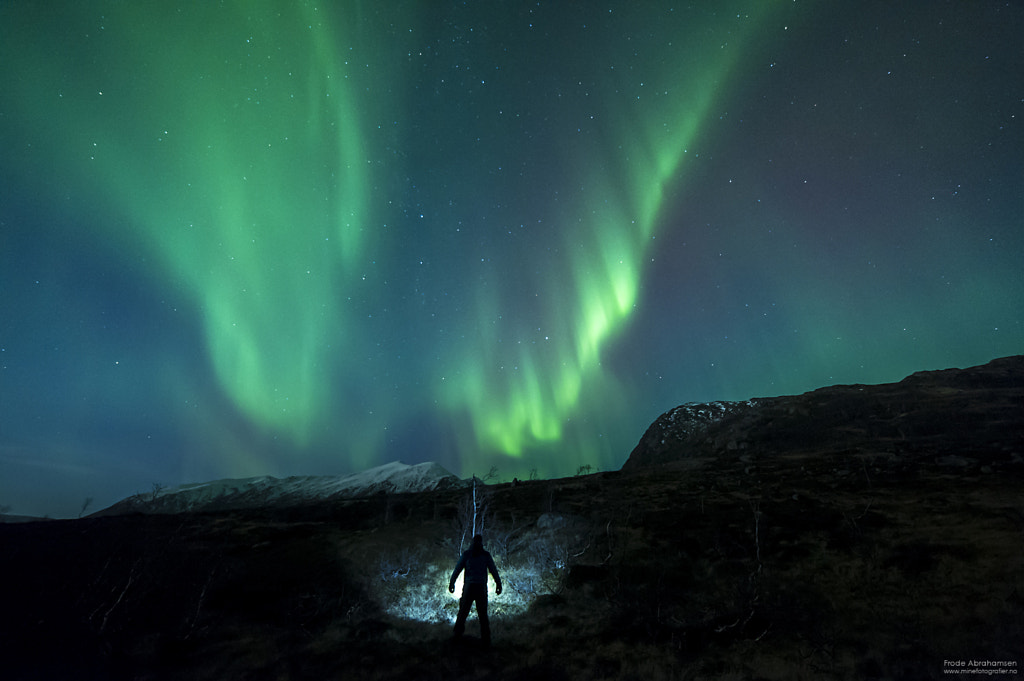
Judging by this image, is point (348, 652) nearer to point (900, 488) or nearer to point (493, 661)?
point (493, 661)

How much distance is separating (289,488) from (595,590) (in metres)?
174

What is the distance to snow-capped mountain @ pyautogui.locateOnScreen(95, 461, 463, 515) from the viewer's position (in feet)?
469

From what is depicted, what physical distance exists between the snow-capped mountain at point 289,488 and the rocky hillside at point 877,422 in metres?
79.2

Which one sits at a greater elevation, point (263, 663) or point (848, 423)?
point (848, 423)

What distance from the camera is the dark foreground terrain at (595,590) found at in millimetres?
8539

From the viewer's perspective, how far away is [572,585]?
1386cm

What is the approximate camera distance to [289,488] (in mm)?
157625

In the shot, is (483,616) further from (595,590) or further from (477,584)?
(595,590)

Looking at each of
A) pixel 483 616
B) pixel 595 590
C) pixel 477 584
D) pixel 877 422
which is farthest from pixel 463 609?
pixel 877 422

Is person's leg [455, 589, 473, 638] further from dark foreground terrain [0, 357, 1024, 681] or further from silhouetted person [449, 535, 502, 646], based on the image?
A: dark foreground terrain [0, 357, 1024, 681]

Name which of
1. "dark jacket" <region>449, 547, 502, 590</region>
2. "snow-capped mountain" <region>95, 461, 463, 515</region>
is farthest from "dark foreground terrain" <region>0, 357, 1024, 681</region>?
"snow-capped mountain" <region>95, 461, 463, 515</region>

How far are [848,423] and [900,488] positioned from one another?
4132cm

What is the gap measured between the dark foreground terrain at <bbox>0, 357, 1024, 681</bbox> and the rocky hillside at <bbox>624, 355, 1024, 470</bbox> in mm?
5523

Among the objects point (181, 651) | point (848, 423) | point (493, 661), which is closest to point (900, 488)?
point (493, 661)
